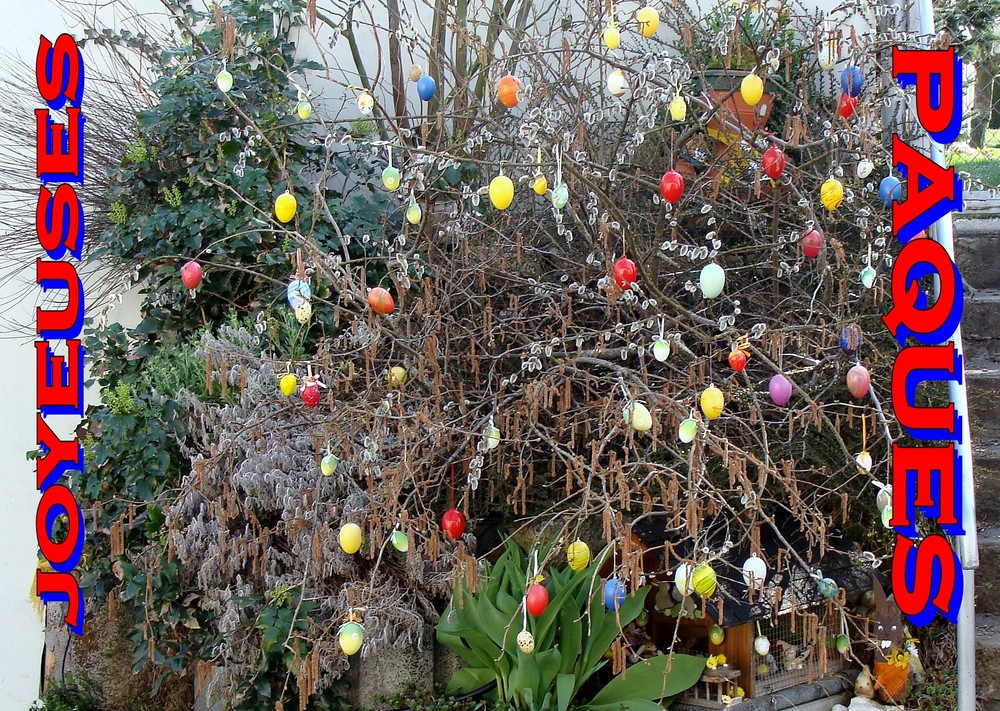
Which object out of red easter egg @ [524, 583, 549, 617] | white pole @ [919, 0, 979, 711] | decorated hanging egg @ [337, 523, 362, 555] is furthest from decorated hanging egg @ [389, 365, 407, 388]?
white pole @ [919, 0, 979, 711]

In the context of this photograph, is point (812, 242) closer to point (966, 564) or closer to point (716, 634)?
point (966, 564)

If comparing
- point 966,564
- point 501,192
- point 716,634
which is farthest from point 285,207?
point 966,564

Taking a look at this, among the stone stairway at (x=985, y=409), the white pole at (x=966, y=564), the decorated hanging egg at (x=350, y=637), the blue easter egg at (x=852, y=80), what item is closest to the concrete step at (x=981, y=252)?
the stone stairway at (x=985, y=409)

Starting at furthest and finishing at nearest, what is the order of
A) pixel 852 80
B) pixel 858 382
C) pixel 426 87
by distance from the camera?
pixel 426 87, pixel 852 80, pixel 858 382

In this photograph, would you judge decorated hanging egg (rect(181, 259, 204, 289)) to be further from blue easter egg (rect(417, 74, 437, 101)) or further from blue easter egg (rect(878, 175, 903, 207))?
blue easter egg (rect(878, 175, 903, 207))

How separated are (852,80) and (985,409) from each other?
1347 mm

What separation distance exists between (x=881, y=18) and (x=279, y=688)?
117 inches

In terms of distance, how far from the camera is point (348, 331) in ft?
9.55

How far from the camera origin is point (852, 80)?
8.02ft

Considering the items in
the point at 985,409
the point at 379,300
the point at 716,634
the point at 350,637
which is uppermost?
the point at 379,300

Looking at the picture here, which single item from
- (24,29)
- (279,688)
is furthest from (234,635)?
(24,29)

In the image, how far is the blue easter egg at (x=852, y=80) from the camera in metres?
2.43

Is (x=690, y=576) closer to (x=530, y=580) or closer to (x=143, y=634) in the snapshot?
(x=530, y=580)

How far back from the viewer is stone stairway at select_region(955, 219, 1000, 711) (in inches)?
105
